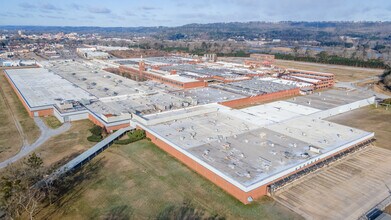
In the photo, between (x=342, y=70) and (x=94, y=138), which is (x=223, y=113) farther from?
(x=342, y=70)

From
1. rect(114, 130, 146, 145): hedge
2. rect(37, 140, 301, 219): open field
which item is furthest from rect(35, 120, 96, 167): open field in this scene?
rect(37, 140, 301, 219): open field

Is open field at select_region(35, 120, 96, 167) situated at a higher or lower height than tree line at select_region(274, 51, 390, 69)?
lower

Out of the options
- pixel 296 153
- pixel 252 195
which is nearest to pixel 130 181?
pixel 252 195

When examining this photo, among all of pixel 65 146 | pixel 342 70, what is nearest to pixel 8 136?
pixel 65 146

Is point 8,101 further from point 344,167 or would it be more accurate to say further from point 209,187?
point 344,167

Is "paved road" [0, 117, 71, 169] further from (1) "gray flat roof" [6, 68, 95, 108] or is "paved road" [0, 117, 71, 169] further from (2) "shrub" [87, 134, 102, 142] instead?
(1) "gray flat roof" [6, 68, 95, 108]

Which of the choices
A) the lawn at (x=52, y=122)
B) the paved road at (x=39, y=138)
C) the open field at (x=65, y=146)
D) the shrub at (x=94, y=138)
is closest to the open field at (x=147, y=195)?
the open field at (x=65, y=146)
